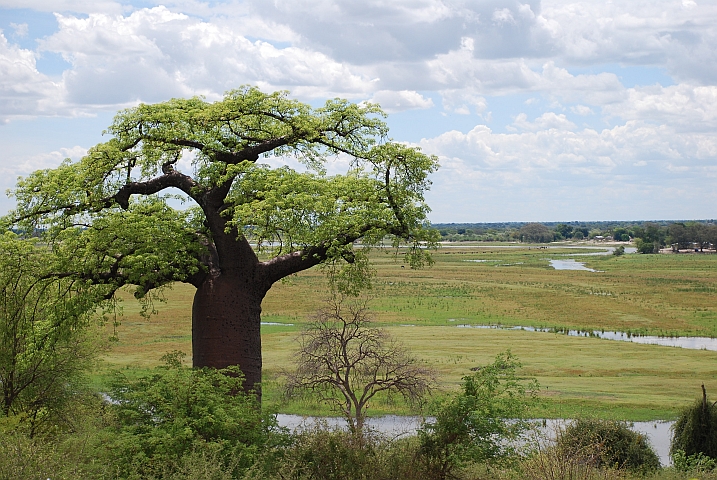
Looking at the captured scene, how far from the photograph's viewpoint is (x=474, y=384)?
1606 centimetres

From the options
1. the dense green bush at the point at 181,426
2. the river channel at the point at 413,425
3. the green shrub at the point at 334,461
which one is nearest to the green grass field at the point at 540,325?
the river channel at the point at 413,425

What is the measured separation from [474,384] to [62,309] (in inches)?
376

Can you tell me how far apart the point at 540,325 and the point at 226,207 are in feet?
141

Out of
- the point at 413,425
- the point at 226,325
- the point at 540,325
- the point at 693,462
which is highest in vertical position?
the point at 226,325

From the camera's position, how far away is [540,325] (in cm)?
5750

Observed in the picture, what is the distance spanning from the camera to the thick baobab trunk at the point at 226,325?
58.5ft

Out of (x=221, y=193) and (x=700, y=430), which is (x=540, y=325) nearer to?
(x=700, y=430)

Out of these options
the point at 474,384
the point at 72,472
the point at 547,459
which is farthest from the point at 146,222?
the point at 547,459

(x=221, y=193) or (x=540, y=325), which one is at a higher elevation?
(x=221, y=193)

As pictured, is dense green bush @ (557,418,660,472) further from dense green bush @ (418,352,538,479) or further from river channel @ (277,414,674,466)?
dense green bush @ (418,352,538,479)

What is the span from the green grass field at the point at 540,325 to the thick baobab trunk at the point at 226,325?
5.20 feet

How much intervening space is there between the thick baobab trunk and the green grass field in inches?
62.5

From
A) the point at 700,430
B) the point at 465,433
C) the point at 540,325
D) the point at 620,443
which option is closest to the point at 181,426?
the point at 465,433

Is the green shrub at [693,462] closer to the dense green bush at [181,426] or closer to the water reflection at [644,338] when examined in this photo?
the dense green bush at [181,426]
